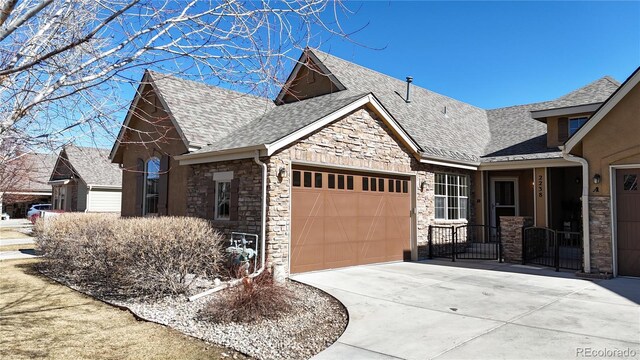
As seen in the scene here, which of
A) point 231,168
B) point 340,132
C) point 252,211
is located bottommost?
point 252,211

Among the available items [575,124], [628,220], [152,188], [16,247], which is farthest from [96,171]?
[628,220]

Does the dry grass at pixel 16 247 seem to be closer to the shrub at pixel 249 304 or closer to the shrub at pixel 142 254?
the shrub at pixel 142 254

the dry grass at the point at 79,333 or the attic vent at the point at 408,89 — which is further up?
the attic vent at the point at 408,89

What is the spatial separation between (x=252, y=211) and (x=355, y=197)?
3019 millimetres

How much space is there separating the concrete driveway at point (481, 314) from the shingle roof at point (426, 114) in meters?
5.44

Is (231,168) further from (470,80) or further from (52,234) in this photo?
(470,80)

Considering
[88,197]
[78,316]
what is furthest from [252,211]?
[88,197]

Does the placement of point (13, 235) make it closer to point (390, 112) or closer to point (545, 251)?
point (390, 112)

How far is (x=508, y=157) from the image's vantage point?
15.8 metres

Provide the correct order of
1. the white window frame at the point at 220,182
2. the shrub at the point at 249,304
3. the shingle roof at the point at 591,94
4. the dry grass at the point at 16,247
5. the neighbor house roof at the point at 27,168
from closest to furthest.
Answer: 1. the shrub at the point at 249,304
2. the neighbor house roof at the point at 27,168
3. the white window frame at the point at 220,182
4. the shingle roof at the point at 591,94
5. the dry grass at the point at 16,247

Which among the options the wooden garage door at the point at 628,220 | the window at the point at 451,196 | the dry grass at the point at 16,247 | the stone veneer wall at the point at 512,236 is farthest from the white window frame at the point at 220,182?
the dry grass at the point at 16,247

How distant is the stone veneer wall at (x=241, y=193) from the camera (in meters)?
10.3

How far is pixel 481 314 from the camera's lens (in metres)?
6.98

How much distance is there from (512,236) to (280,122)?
7507 mm
